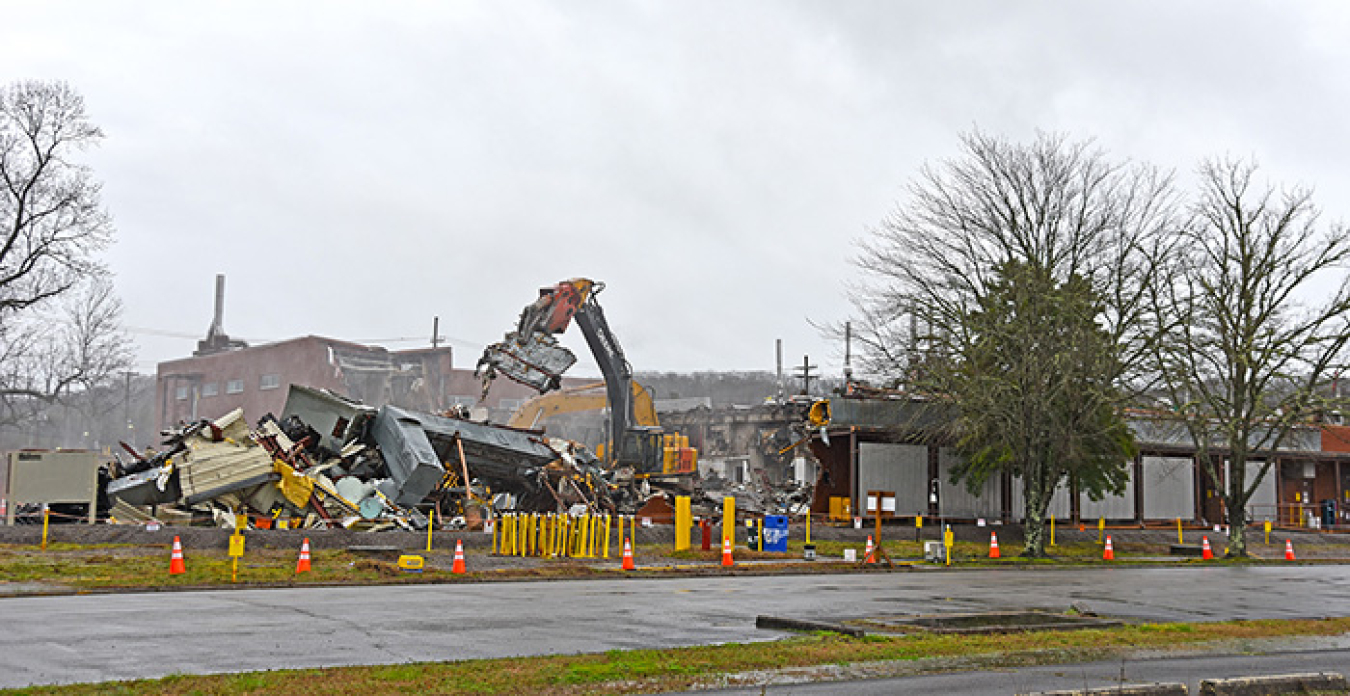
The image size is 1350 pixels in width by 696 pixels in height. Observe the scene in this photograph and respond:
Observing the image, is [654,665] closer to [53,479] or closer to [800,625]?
[800,625]

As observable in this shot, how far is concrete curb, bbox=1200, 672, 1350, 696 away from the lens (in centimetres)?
852

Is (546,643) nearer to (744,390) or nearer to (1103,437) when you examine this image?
(1103,437)

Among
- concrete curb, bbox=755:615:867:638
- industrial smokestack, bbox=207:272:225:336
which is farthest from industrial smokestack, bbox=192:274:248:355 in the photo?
concrete curb, bbox=755:615:867:638

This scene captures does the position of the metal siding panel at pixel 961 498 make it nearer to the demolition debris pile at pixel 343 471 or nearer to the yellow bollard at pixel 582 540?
the demolition debris pile at pixel 343 471

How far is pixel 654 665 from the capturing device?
10.0m

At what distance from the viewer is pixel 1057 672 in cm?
1070

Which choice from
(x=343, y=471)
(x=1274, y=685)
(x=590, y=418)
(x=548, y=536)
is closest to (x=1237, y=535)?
(x=548, y=536)

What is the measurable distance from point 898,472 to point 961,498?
322 cm

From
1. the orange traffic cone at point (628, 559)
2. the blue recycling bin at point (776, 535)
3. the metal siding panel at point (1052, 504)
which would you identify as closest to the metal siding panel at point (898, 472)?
the metal siding panel at point (1052, 504)

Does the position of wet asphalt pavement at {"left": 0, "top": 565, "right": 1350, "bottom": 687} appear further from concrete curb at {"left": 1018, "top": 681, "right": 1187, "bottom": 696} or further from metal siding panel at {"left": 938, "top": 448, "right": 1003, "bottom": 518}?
metal siding panel at {"left": 938, "top": 448, "right": 1003, "bottom": 518}

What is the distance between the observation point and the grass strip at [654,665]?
28.1ft

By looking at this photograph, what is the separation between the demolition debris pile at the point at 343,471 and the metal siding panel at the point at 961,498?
15.2m

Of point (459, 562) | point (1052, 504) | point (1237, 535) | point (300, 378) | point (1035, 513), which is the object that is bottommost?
point (1237, 535)

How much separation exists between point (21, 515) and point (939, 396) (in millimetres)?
26328
